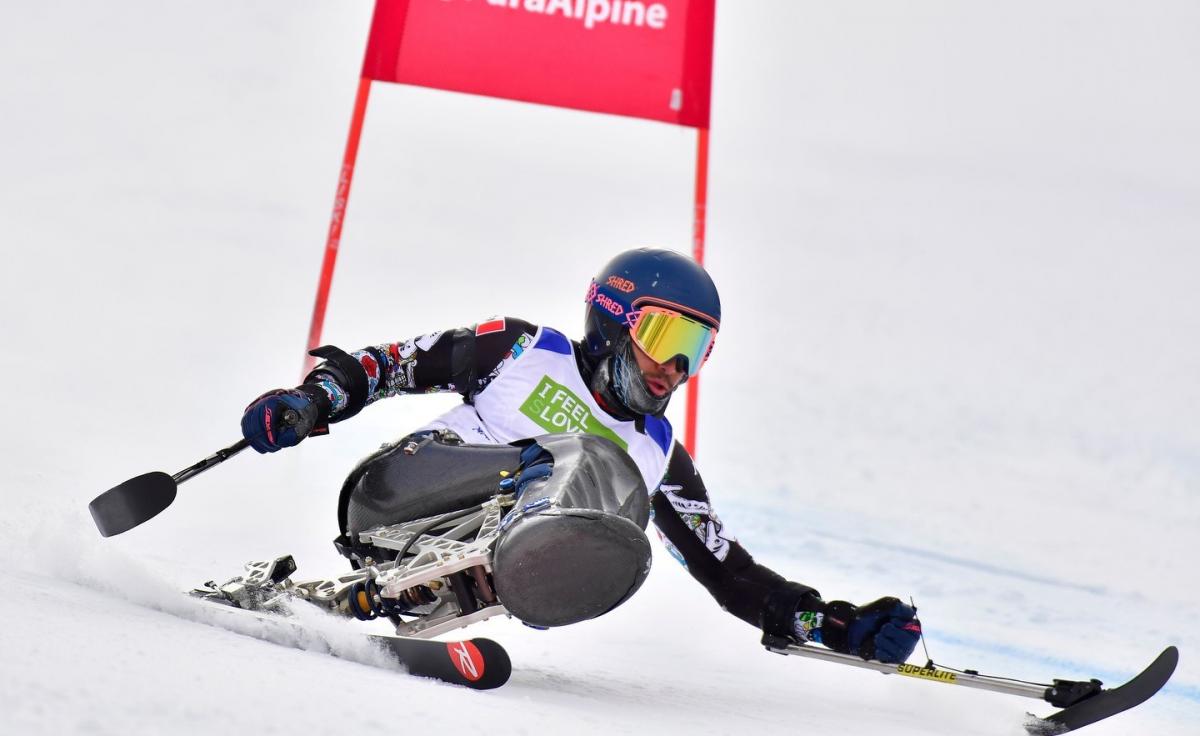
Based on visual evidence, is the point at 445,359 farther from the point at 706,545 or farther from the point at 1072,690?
the point at 1072,690

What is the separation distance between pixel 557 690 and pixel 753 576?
1.20m

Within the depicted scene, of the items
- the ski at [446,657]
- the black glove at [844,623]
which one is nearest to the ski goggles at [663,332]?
the black glove at [844,623]

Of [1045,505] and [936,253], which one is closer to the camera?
[1045,505]

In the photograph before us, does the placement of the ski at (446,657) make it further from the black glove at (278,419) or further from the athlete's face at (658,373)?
the athlete's face at (658,373)

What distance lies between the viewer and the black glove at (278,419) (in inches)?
129

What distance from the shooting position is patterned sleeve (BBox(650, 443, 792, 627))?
398 cm

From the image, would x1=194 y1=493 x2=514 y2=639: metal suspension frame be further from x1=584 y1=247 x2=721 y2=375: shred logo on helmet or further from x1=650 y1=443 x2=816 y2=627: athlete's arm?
x1=650 y1=443 x2=816 y2=627: athlete's arm

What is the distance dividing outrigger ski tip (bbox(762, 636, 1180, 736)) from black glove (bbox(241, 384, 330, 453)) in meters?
1.65

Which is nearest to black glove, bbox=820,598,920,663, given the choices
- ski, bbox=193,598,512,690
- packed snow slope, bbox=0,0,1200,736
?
packed snow slope, bbox=0,0,1200,736

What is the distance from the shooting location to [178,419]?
20.1 ft

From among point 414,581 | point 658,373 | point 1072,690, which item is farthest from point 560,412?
point 1072,690

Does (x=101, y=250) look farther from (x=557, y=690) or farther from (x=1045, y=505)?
(x=557, y=690)

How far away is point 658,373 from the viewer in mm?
3639

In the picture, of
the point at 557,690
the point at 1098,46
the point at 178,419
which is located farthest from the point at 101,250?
the point at 1098,46
